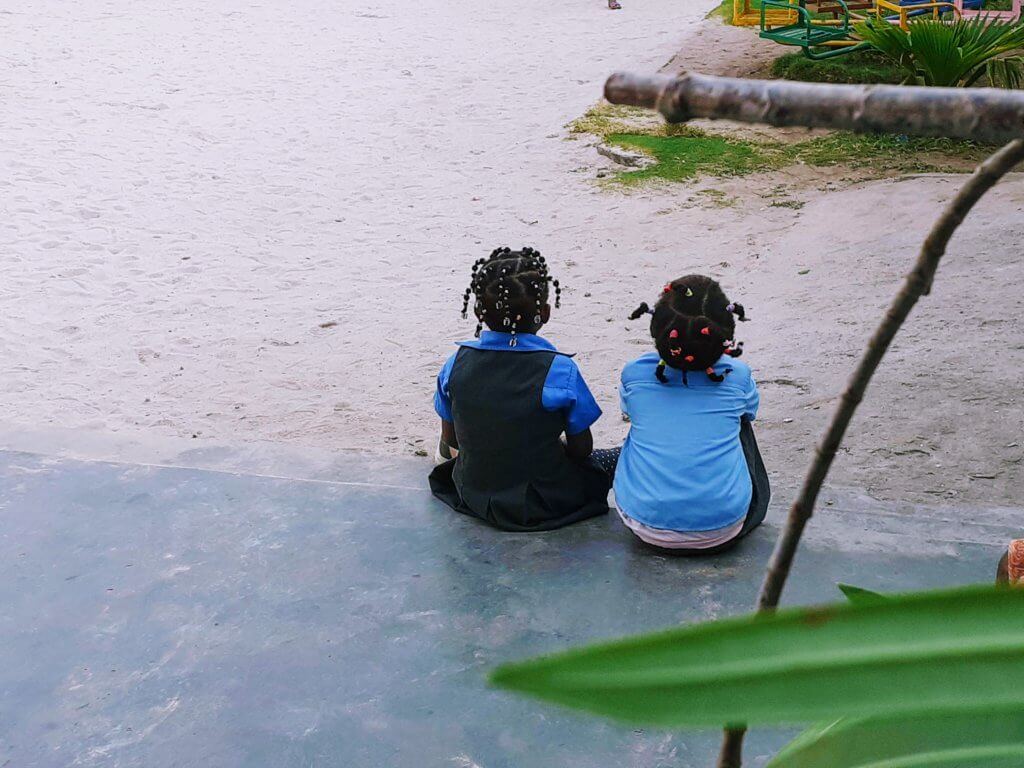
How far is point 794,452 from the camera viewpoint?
14.7ft

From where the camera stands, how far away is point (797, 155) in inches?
356

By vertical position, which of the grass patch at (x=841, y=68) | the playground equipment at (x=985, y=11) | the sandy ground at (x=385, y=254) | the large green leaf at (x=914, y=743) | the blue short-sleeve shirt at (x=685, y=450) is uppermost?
the large green leaf at (x=914, y=743)

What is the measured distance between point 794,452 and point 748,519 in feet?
3.84

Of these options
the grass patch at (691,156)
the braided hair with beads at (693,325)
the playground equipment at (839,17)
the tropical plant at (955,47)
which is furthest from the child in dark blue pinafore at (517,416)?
the playground equipment at (839,17)

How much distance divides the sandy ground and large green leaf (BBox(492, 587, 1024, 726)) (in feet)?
12.0

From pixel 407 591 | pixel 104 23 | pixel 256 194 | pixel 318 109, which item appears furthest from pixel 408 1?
pixel 407 591

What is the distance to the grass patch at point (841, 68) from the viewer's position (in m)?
9.98

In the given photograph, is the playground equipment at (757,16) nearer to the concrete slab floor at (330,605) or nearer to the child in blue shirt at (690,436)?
the child in blue shirt at (690,436)

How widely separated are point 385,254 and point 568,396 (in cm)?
450

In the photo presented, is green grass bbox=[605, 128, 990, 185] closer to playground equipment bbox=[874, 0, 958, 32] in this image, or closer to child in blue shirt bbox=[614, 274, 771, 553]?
playground equipment bbox=[874, 0, 958, 32]

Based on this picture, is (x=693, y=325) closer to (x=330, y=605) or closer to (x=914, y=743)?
(x=330, y=605)

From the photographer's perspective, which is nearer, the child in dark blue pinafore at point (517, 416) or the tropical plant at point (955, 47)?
the child in dark blue pinafore at point (517, 416)

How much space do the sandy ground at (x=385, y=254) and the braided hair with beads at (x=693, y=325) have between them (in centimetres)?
94

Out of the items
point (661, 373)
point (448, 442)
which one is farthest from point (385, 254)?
point (661, 373)
